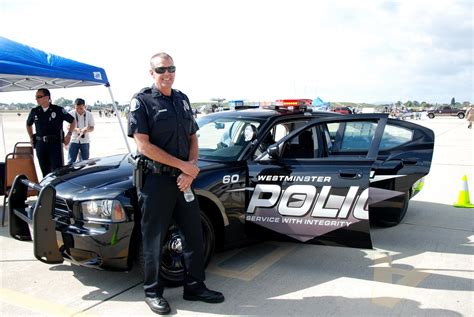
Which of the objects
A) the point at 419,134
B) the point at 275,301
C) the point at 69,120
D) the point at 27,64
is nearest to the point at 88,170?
the point at 275,301

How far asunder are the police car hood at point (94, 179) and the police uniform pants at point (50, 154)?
241 cm

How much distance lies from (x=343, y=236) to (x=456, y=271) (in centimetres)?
125

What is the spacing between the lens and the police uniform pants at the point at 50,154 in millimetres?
6619

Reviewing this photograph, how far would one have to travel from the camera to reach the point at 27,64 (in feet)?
19.7

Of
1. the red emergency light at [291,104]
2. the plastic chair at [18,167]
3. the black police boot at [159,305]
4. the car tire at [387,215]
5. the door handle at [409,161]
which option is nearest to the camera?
the black police boot at [159,305]

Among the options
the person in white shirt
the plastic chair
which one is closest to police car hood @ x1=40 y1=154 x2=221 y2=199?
the plastic chair

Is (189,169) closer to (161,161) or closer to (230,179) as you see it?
(161,161)

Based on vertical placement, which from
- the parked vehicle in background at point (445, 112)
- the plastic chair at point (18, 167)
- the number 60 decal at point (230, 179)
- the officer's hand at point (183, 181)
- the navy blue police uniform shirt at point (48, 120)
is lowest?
the parked vehicle in background at point (445, 112)

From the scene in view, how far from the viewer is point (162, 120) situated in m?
3.18

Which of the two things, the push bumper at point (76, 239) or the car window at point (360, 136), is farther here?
the car window at point (360, 136)

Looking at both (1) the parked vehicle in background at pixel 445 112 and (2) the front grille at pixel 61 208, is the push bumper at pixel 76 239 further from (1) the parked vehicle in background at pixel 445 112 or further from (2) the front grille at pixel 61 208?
(1) the parked vehicle in background at pixel 445 112

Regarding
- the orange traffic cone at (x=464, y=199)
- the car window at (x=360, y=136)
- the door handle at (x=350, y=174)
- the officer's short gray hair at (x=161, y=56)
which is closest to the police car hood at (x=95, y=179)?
the officer's short gray hair at (x=161, y=56)

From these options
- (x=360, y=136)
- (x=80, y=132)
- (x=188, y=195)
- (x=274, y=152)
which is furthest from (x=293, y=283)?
(x=80, y=132)

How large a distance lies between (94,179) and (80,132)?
4.72 m
